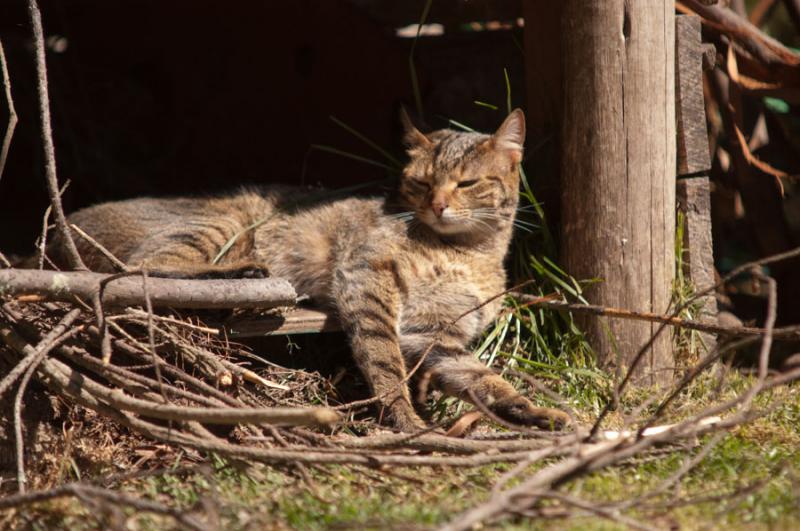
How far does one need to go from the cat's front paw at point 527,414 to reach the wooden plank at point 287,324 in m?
0.92

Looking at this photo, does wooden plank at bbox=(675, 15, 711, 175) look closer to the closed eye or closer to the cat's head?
the cat's head

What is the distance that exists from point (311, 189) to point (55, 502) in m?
2.51

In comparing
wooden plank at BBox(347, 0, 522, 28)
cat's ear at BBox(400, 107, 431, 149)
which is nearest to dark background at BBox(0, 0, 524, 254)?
wooden plank at BBox(347, 0, 522, 28)

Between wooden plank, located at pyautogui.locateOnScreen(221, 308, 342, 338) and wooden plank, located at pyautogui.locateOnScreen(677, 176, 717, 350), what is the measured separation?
68.1 inches

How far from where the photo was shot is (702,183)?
4.26m

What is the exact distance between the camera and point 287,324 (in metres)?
3.96

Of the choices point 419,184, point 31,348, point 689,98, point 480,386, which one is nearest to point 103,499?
point 31,348

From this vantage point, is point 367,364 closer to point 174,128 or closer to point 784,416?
point 784,416

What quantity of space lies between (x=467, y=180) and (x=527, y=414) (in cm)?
119

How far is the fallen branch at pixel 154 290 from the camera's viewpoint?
294cm

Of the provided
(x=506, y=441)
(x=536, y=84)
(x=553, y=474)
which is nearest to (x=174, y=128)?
(x=536, y=84)

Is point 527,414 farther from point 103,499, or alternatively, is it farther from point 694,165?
point 103,499

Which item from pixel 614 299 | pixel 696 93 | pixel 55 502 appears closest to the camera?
pixel 55 502

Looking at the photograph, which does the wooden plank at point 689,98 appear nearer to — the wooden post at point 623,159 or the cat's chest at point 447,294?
the wooden post at point 623,159
